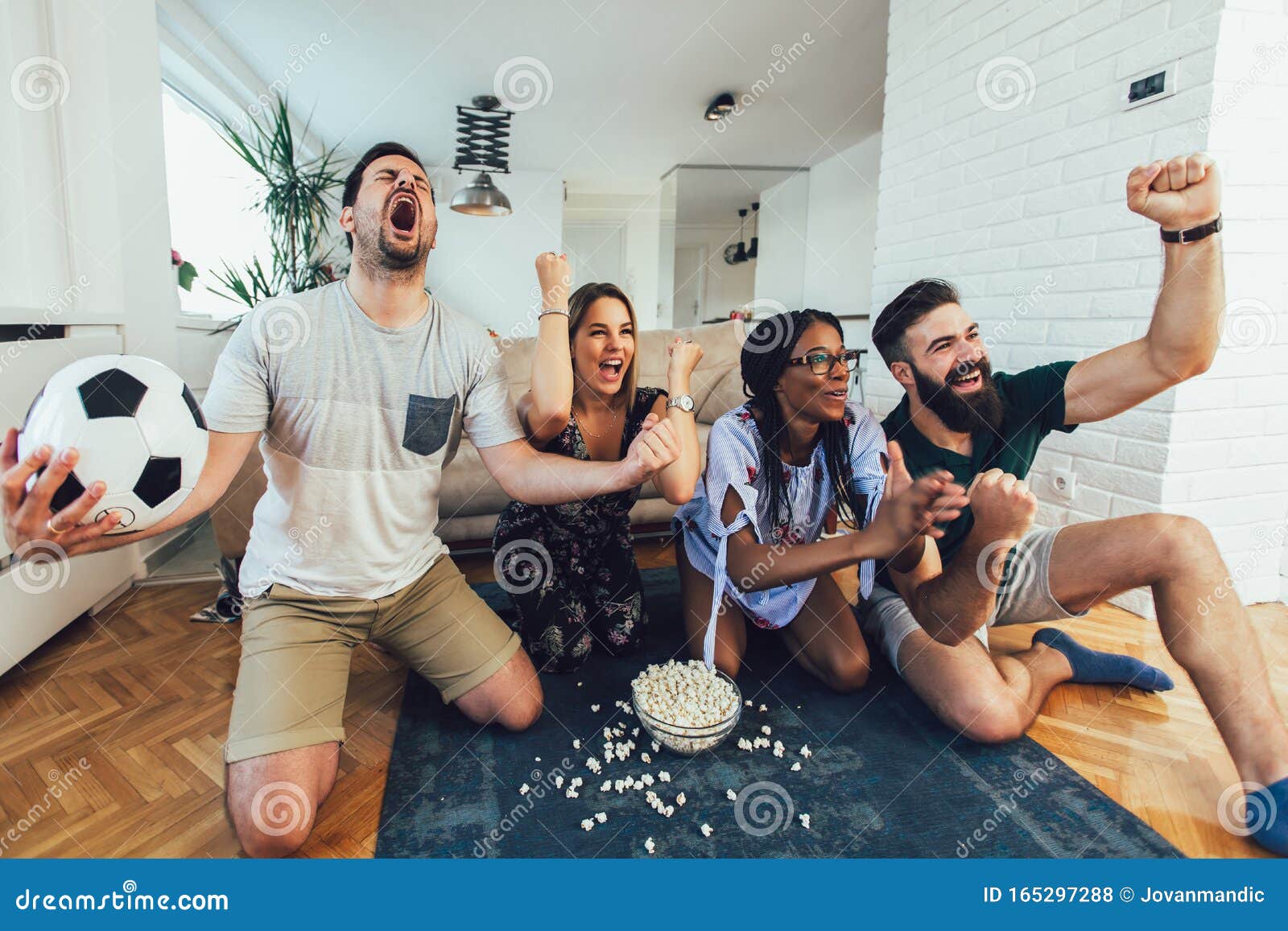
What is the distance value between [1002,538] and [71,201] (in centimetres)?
274

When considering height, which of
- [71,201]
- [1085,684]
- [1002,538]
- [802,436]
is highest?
[71,201]

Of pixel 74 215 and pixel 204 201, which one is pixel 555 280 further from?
Result: pixel 204 201

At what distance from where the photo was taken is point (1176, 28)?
1930 mm

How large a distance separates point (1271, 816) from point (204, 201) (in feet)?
16.5

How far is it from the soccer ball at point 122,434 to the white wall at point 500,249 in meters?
6.45

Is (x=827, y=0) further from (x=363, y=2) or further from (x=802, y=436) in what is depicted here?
(x=802, y=436)

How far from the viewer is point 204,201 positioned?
12.6ft

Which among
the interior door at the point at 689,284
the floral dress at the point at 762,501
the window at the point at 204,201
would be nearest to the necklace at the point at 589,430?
the floral dress at the point at 762,501

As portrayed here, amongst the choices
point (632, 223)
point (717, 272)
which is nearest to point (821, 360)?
point (632, 223)

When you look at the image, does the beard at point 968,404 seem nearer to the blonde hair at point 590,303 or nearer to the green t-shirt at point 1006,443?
the green t-shirt at point 1006,443

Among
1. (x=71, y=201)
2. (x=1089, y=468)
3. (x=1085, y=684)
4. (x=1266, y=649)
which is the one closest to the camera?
(x=1085, y=684)

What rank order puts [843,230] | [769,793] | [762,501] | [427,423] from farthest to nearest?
[843,230]
[762,501]
[427,423]
[769,793]

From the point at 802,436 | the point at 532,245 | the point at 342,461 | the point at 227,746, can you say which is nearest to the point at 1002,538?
the point at 802,436

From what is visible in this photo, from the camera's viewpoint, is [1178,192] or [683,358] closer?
[1178,192]
